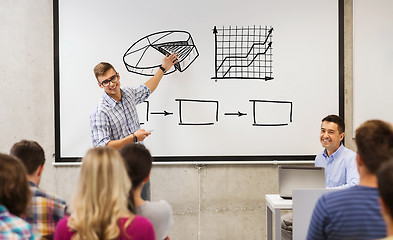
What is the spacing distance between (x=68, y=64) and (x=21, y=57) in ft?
1.47

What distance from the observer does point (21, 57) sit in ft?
13.1

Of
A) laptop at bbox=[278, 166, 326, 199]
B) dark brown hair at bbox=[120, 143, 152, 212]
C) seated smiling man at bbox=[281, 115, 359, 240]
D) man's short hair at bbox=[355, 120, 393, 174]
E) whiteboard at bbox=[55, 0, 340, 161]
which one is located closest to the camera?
man's short hair at bbox=[355, 120, 393, 174]

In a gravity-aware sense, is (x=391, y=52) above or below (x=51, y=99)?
above

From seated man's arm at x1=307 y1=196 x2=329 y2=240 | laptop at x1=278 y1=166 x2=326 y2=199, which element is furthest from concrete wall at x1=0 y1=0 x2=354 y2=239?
seated man's arm at x1=307 y1=196 x2=329 y2=240

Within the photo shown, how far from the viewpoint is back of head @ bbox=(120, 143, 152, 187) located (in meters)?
1.92

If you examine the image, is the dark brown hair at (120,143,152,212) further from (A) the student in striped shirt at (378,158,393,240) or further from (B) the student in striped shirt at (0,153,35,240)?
(A) the student in striped shirt at (378,158,393,240)

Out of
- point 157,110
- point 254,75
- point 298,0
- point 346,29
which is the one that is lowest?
point 157,110

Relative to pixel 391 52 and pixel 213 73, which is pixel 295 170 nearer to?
pixel 213 73

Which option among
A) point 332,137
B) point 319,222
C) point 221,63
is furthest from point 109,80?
point 319,222

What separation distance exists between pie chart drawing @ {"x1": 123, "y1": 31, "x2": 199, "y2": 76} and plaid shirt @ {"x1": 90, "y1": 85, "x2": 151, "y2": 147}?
355 millimetres

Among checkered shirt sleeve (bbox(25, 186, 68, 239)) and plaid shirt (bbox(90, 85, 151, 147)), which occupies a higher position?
plaid shirt (bbox(90, 85, 151, 147))

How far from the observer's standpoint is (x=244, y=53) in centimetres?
403

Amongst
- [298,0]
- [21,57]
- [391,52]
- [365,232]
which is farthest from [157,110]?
[365,232]

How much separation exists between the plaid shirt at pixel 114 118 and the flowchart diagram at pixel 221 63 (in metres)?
0.33
